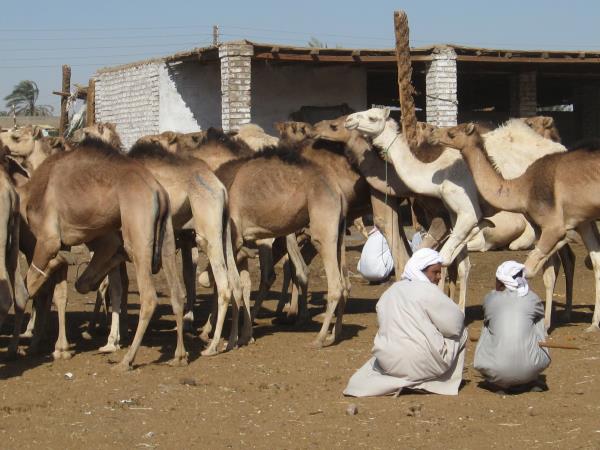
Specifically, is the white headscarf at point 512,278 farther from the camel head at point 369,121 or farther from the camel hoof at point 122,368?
the camel head at point 369,121

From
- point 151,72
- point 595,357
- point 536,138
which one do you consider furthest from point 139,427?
point 151,72

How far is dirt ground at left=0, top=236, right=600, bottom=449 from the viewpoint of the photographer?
7172 mm

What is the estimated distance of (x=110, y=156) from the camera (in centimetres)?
1028

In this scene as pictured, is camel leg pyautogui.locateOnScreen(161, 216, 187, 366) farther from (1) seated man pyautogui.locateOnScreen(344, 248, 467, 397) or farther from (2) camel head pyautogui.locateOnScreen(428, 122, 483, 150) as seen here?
(2) camel head pyautogui.locateOnScreen(428, 122, 483, 150)

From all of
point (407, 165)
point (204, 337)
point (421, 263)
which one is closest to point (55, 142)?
point (204, 337)

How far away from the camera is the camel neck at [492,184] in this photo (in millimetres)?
11602

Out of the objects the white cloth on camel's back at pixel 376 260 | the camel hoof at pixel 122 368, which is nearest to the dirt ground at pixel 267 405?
the camel hoof at pixel 122 368

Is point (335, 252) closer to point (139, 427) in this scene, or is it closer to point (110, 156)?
point (110, 156)

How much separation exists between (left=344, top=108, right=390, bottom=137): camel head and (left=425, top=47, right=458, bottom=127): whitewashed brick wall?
9.71 metres

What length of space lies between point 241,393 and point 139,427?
1.35m

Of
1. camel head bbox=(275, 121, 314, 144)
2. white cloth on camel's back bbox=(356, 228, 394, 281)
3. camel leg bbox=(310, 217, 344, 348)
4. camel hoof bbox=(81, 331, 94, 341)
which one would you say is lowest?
camel hoof bbox=(81, 331, 94, 341)

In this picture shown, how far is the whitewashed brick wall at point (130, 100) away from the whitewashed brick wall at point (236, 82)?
132 inches

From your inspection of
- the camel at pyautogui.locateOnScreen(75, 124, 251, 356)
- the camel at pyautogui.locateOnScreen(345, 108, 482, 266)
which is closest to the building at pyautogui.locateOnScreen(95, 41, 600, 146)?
the camel at pyautogui.locateOnScreen(345, 108, 482, 266)

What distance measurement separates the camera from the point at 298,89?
74.7 ft
